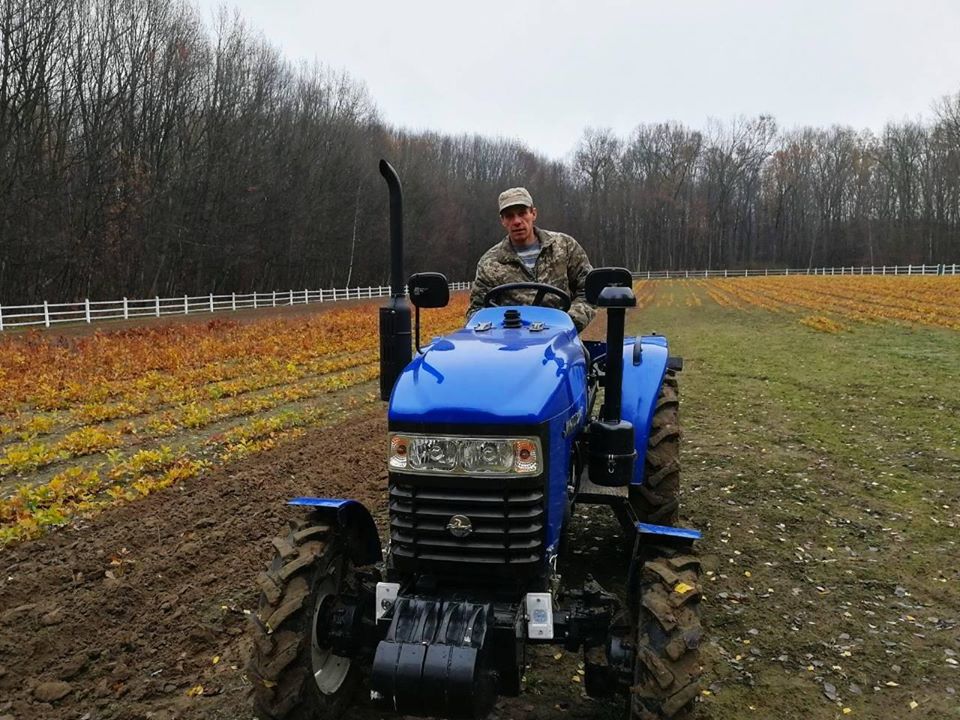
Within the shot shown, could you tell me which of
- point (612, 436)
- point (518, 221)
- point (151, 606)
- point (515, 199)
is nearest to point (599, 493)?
point (612, 436)

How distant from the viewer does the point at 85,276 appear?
2902cm

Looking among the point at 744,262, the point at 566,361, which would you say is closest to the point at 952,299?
the point at 566,361

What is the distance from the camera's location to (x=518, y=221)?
14.1ft

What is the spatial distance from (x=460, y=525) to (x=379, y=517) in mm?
2951

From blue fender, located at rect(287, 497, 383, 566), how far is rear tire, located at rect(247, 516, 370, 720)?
62mm

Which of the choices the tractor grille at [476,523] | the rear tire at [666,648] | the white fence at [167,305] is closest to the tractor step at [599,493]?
the rear tire at [666,648]

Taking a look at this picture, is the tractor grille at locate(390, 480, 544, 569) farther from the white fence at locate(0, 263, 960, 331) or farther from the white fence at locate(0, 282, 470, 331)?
the white fence at locate(0, 263, 960, 331)

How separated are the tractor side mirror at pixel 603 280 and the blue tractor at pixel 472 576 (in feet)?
1.28

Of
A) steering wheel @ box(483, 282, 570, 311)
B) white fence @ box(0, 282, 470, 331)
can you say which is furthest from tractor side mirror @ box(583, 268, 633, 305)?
white fence @ box(0, 282, 470, 331)

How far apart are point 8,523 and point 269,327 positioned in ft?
57.6

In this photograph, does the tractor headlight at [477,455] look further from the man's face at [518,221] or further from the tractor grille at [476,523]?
the man's face at [518,221]

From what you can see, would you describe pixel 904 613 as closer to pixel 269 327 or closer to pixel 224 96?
pixel 269 327

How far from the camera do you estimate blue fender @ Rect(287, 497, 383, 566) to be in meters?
3.01

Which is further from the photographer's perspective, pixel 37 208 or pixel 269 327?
pixel 37 208
